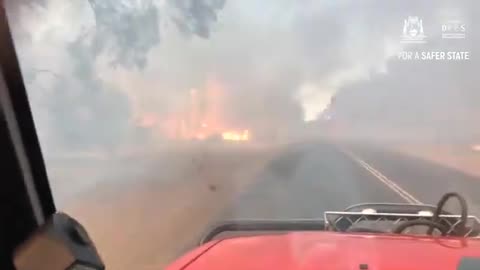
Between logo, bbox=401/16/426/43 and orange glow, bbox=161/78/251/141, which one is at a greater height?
logo, bbox=401/16/426/43

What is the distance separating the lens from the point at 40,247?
1.64m

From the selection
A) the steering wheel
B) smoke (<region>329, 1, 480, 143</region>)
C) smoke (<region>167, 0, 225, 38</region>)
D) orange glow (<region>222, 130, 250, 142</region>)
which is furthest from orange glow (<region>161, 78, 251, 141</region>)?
the steering wheel

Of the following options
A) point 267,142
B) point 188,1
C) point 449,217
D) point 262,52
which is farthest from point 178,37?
point 449,217

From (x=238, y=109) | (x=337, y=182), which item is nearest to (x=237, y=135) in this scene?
(x=238, y=109)

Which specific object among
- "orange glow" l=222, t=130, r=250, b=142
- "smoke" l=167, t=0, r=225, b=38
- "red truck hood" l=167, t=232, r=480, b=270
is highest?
"smoke" l=167, t=0, r=225, b=38

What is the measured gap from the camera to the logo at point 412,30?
4.87 feet

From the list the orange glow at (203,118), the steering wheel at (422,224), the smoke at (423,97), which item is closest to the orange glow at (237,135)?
the orange glow at (203,118)

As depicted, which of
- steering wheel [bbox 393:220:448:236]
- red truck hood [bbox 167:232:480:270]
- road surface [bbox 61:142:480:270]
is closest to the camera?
red truck hood [bbox 167:232:480:270]

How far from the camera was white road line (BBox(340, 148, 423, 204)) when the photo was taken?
154cm

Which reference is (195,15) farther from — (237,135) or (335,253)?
(335,253)

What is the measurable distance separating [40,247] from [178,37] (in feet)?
1.82

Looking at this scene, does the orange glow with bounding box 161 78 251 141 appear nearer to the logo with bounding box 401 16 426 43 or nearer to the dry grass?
the dry grass

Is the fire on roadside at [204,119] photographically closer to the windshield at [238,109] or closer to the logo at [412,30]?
the windshield at [238,109]

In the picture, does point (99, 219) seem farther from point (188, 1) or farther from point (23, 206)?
point (188, 1)
